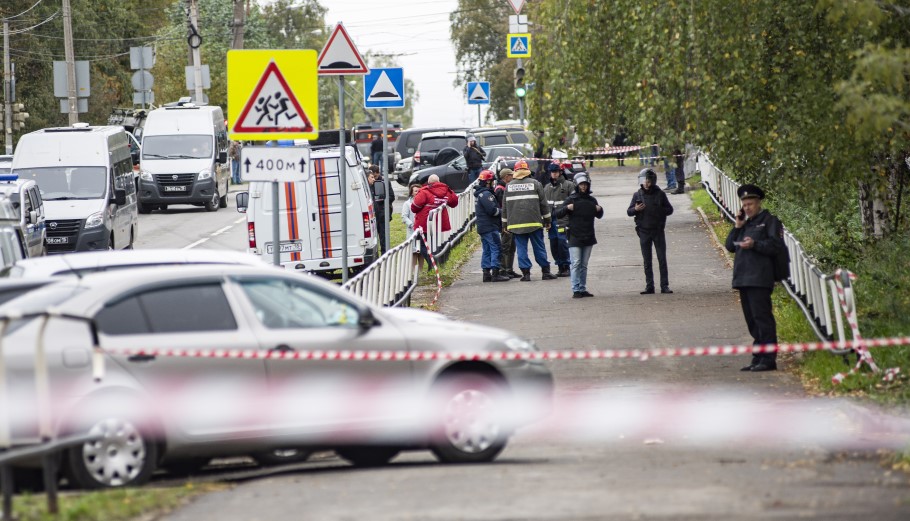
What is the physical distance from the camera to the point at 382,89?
17.8m

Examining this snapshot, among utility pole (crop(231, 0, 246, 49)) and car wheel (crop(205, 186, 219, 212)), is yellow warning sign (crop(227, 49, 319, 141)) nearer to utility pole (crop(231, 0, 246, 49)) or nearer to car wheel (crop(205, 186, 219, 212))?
car wheel (crop(205, 186, 219, 212))

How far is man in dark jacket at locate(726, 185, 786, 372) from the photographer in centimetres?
1388

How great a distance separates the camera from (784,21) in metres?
15.5

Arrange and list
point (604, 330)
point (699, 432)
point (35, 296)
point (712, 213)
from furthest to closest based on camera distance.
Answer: point (712, 213) → point (604, 330) → point (699, 432) → point (35, 296)

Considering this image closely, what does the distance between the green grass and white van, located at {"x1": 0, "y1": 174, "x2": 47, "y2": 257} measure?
1290 centimetres

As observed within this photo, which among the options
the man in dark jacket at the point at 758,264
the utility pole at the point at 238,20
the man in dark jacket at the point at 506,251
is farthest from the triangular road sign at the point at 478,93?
the man in dark jacket at the point at 758,264

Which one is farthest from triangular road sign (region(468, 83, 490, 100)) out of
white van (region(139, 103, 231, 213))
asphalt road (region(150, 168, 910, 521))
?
asphalt road (region(150, 168, 910, 521))

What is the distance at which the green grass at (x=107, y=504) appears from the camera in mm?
7488

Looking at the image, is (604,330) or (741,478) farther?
(604,330)

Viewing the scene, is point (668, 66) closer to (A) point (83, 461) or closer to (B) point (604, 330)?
(B) point (604, 330)

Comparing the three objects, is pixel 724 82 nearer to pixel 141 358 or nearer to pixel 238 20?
pixel 141 358

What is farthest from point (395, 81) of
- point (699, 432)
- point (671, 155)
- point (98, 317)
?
point (98, 317)

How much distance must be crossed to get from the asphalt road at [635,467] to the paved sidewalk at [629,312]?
0.06 metres

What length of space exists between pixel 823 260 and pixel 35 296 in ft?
40.9
